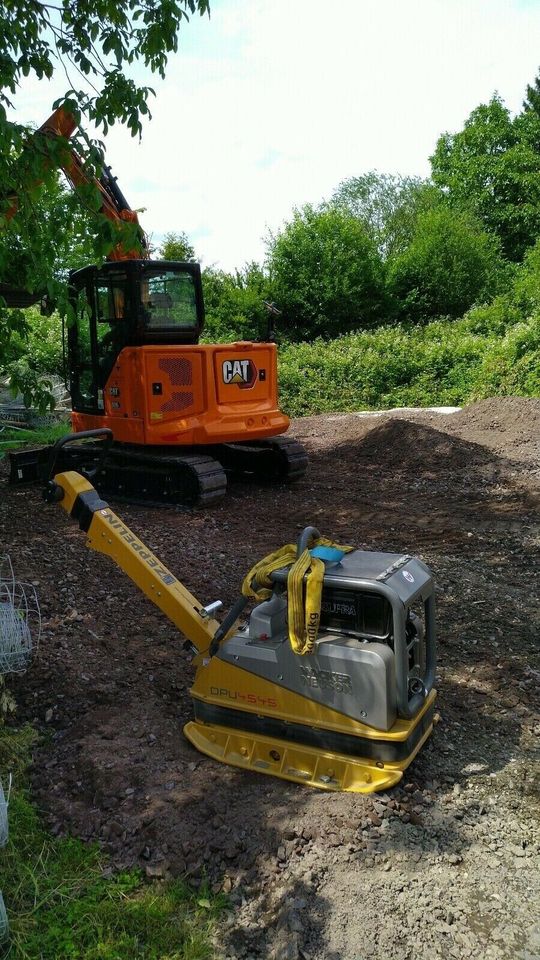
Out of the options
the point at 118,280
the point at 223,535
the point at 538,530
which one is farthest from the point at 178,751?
the point at 118,280

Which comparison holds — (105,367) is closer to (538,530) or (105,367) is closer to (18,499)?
(18,499)

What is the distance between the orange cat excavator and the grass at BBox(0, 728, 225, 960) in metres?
5.39

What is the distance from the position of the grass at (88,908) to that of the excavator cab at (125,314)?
6198 mm

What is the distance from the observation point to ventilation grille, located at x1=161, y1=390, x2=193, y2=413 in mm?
8562

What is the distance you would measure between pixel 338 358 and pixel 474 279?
11.4 m

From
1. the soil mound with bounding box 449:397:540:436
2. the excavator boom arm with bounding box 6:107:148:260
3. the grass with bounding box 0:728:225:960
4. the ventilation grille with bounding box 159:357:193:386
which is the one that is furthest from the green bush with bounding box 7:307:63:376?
the grass with bounding box 0:728:225:960

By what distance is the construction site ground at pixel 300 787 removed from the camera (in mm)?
2781

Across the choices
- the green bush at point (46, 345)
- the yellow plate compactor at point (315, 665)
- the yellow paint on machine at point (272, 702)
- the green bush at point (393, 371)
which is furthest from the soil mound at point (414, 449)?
the yellow paint on machine at point (272, 702)

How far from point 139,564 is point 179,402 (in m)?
4.90

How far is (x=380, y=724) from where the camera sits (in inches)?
128

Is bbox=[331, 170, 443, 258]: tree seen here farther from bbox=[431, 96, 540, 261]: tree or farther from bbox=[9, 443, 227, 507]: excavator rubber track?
bbox=[9, 443, 227, 507]: excavator rubber track

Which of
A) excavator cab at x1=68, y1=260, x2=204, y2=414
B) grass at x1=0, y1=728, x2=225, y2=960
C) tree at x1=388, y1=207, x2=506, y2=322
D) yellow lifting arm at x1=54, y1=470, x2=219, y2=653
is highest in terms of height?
tree at x1=388, y1=207, x2=506, y2=322

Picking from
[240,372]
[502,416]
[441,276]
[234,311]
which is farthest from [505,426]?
[441,276]

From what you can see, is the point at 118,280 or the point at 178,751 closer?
the point at 178,751
